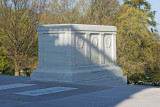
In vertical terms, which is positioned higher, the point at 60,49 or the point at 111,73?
the point at 60,49

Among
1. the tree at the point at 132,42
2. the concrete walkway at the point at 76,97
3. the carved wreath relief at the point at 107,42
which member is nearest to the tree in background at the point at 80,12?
the tree at the point at 132,42

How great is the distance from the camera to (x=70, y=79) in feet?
47.0

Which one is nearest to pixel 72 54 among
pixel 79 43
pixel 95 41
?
pixel 79 43

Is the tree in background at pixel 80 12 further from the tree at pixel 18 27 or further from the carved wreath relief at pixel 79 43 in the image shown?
the carved wreath relief at pixel 79 43

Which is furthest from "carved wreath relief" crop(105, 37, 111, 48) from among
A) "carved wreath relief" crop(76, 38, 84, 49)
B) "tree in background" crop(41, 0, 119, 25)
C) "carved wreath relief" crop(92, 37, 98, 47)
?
"tree in background" crop(41, 0, 119, 25)

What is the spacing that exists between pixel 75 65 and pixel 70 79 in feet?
3.10

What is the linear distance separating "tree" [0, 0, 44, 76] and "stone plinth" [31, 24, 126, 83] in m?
15.5

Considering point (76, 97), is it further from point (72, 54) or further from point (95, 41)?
point (95, 41)

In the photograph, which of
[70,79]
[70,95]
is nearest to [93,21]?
[70,79]

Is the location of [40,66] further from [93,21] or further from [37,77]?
[93,21]

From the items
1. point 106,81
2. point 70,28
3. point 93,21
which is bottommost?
point 106,81

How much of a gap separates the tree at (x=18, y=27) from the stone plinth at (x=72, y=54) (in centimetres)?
1554

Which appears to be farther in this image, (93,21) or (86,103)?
(93,21)

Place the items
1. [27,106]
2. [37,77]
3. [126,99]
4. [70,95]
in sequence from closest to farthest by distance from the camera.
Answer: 1. [27,106]
2. [126,99]
3. [70,95]
4. [37,77]
